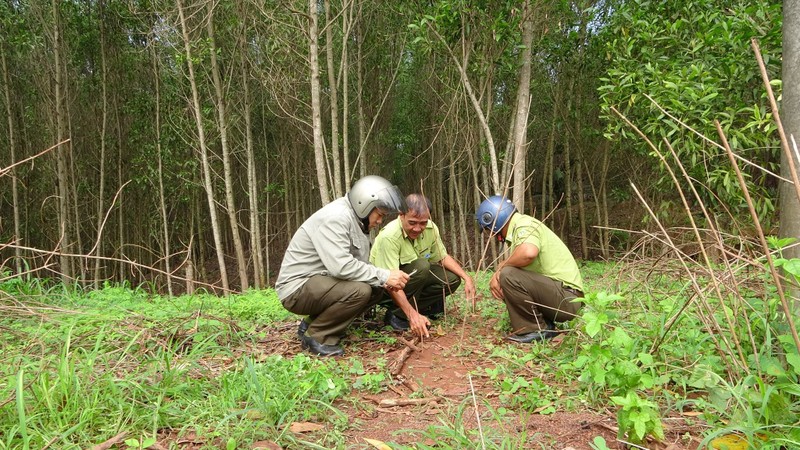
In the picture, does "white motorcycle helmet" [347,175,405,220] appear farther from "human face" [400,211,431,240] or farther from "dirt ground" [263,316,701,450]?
"dirt ground" [263,316,701,450]

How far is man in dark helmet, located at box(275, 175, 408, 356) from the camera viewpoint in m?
3.31

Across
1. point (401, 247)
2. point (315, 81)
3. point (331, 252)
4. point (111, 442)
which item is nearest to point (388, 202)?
point (331, 252)

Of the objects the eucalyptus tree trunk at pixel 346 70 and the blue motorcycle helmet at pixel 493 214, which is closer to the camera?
the blue motorcycle helmet at pixel 493 214

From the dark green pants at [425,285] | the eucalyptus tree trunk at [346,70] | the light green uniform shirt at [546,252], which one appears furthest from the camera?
the eucalyptus tree trunk at [346,70]

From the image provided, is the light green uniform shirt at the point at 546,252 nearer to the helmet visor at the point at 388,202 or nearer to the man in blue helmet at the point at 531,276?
the man in blue helmet at the point at 531,276

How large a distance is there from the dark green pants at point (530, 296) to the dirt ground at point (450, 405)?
201mm

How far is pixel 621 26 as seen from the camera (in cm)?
580

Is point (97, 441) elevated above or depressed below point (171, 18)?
below

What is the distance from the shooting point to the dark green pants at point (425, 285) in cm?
395

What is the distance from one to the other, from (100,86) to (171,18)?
13.9 ft

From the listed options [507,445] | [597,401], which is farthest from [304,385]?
[597,401]

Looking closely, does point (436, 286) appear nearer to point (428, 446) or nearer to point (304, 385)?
point (304, 385)

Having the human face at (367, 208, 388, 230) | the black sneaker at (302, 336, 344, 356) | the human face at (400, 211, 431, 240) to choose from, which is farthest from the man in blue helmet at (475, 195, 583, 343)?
the black sneaker at (302, 336, 344, 356)

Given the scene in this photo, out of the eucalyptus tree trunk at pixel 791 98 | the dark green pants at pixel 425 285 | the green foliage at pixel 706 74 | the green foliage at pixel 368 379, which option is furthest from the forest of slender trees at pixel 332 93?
the green foliage at pixel 368 379
